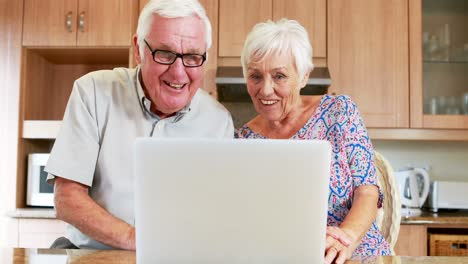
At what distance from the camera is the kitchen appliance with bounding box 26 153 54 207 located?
8.78ft

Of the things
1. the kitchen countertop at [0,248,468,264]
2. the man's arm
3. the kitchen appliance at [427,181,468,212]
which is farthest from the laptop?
the kitchen appliance at [427,181,468,212]

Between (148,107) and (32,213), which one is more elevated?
(148,107)

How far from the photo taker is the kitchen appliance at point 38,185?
268cm

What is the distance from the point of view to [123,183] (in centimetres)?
130

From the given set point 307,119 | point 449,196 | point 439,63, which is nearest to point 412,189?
point 449,196

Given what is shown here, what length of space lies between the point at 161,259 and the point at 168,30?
70cm

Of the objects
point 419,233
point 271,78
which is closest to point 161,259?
point 271,78

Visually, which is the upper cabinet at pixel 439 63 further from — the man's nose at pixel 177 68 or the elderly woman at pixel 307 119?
the man's nose at pixel 177 68

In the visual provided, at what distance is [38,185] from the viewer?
8.82ft

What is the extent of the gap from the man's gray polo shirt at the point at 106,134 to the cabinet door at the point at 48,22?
1.44m

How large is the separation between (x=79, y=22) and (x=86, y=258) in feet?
6.69

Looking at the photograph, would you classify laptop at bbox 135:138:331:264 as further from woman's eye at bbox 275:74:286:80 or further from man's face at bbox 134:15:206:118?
woman's eye at bbox 275:74:286:80

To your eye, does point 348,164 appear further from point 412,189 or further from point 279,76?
point 412,189

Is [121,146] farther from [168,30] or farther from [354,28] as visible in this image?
[354,28]
